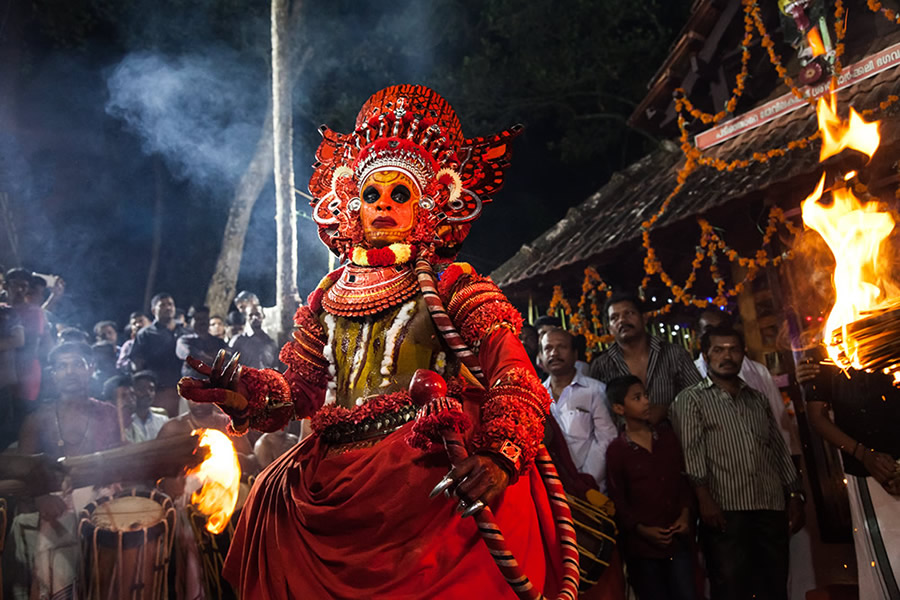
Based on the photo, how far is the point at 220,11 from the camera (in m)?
16.5

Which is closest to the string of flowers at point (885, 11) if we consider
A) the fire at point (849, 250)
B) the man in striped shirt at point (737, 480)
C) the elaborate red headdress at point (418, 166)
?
the fire at point (849, 250)

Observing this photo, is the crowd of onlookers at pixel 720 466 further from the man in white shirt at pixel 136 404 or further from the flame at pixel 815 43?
the flame at pixel 815 43

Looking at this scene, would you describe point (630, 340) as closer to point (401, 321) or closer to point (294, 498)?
point (401, 321)

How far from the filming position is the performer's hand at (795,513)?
16.8 feet

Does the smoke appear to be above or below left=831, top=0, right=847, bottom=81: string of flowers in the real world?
above

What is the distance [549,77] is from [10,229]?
11.8m

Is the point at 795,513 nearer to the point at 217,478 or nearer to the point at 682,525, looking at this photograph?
the point at 682,525

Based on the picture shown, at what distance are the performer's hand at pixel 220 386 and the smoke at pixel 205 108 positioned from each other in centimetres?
1353

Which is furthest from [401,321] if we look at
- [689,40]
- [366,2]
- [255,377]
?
[366,2]

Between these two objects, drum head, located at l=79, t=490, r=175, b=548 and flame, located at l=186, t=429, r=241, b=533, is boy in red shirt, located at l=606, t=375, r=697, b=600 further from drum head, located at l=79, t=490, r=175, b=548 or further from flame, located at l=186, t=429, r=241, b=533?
drum head, located at l=79, t=490, r=175, b=548

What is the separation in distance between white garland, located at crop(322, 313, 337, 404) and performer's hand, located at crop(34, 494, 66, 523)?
266 centimetres

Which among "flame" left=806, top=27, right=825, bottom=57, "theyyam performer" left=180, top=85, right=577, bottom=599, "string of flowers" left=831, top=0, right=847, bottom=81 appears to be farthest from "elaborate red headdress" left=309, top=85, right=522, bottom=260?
"flame" left=806, top=27, right=825, bottom=57

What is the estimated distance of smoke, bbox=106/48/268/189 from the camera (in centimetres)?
1541

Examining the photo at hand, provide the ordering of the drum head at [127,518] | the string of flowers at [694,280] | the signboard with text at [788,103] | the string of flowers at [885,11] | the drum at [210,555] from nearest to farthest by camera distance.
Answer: the drum head at [127,518] → the drum at [210,555] → the string of flowers at [885,11] → the string of flowers at [694,280] → the signboard with text at [788,103]
